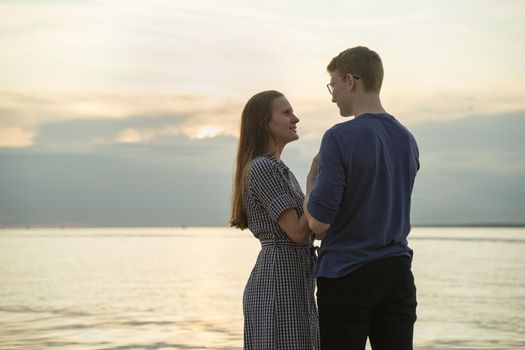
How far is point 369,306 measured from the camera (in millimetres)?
3232

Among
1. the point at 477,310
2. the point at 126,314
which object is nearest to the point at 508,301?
the point at 477,310

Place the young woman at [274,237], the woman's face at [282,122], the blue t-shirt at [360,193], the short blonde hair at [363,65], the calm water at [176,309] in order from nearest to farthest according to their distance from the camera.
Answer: the blue t-shirt at [360,193] → the short blonde hair at [363,65] → the young woman at [274,237] → the woman's face at [282,122] → the calm water at [176,309]

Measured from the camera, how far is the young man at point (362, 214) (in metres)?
3.17

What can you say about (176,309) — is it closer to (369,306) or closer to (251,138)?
(251,138)

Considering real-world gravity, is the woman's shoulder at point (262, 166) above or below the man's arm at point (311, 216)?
above

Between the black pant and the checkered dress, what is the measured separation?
198 mm

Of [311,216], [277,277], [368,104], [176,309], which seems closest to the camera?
[311,216]

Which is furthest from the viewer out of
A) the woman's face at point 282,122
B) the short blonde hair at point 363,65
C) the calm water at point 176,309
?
the calm water at point 176,309

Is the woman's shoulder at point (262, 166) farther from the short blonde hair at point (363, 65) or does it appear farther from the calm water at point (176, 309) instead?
the calm water at point (176, 309)

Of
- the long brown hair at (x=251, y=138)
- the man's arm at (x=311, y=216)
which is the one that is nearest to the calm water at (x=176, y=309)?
the long brown hair at (x=251, y=138)

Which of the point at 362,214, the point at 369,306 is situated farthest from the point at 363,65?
the point at 369,306

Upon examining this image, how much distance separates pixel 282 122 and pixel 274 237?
491mm

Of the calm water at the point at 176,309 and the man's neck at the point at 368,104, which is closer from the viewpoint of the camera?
the man's neck at the point at 368,104

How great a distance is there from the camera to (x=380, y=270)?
3.24 meters
